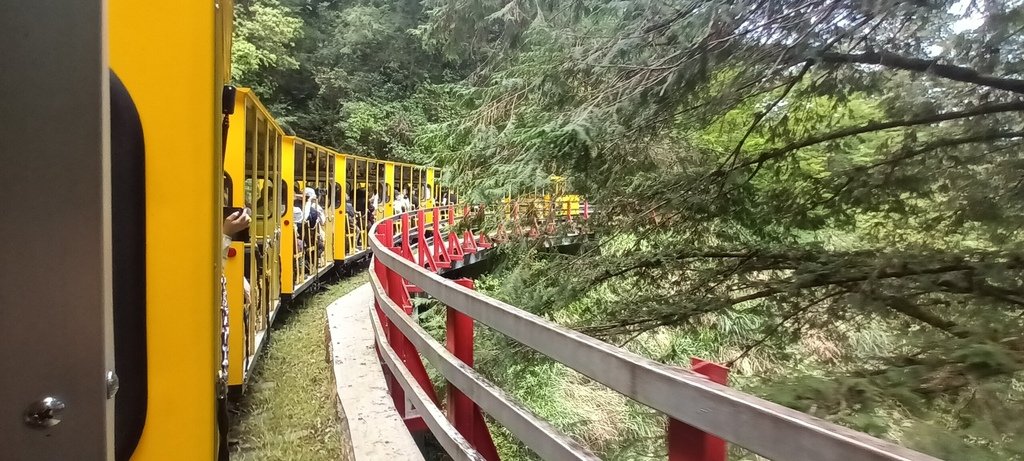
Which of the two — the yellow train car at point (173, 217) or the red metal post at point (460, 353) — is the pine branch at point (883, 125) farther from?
the yellow train car at point (173, 217)

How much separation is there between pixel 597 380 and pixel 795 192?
411 cm

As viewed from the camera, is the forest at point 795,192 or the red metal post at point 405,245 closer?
the forest at point 795,192

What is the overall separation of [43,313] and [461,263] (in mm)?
13795

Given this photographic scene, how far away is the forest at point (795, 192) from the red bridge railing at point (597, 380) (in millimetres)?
1305

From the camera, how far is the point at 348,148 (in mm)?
29703

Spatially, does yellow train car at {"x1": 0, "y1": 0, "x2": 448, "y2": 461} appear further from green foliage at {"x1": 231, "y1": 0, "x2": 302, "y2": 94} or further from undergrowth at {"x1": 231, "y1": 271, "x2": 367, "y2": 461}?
green foliage at {"x1": 231, "y1": 0, "x2": 302, "y2": 94}

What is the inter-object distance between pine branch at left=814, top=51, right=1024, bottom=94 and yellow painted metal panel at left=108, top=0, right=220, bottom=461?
A: 14.2 feet

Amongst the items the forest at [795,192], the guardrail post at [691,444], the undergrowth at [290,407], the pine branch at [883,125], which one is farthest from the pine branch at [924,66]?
the undergrowth at [290,407]

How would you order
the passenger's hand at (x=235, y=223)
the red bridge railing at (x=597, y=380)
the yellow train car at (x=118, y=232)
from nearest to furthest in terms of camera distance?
the yellow train car at (x=118, y=232) < the red bridge railing at (x=597, y=380) < the passenger's hand at (x=235, y=223)

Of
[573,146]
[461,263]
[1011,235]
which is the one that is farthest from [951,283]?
[461,263]

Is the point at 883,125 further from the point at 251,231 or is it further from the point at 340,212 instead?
the point at 340,212

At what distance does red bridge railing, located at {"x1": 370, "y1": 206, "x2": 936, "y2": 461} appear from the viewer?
1.12 m

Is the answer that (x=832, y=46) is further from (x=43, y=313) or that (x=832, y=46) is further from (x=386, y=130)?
(x=386, y=130)

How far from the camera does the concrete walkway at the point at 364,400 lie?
3516 millimetres
